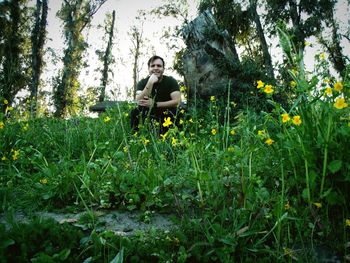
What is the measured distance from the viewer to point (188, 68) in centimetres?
763

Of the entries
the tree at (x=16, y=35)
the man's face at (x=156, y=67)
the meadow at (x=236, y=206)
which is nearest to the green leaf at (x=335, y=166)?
the meadow at (x=236, y=206)

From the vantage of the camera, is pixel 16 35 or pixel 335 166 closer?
pixel 335 166

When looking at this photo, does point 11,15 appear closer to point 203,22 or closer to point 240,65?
point 203,22

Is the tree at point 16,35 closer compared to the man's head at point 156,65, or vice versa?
the man's head at point 156,65

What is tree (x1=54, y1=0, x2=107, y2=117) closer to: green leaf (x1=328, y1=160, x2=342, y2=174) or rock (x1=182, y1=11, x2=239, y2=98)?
rock (x1=182, y1=11, x2=239, y2=98)

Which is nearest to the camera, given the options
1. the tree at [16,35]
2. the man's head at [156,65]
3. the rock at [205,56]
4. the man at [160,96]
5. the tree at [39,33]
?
the man at [160,96]

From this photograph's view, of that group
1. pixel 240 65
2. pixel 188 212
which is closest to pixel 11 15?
pixel 240 65

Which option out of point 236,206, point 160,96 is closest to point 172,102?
point 160,96

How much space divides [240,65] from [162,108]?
10.9ft

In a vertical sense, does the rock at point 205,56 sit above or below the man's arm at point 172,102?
above

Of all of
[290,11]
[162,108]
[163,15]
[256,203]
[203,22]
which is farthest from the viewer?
[163,15]

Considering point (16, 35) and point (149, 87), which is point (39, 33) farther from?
point (149, 87)

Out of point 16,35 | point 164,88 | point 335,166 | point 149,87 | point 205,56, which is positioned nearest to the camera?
point 335,166

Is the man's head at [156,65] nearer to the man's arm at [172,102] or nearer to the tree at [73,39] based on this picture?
the man's arm at [172,102]
